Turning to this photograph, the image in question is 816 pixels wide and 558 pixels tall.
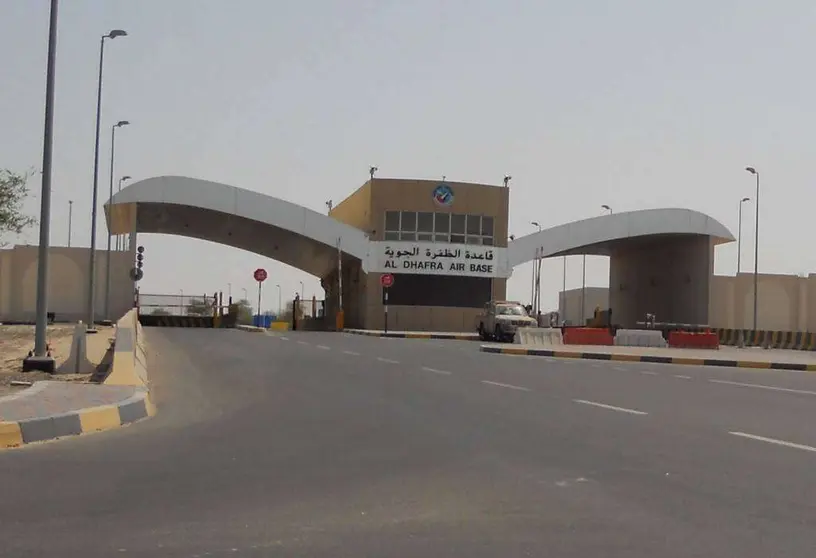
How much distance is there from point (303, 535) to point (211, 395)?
978cm

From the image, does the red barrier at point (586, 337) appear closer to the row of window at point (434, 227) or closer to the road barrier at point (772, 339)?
the road barrier at point (772, 339)

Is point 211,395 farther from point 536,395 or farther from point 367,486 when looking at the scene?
point 367,486

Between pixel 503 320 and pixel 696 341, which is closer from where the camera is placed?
pixel 696 341

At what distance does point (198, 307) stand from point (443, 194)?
21.6 m

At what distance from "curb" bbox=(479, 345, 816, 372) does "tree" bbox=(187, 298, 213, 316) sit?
3494 centimetres

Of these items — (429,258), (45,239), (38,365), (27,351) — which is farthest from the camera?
(429,258)

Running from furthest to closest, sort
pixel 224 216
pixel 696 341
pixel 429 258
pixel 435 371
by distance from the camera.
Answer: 1. pixel 224 216
2. pixel 429 258
3. pixel 696 341
4. pixel 435 371

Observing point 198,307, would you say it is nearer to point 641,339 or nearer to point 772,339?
point 641,339

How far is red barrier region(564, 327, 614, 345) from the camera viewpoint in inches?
1654

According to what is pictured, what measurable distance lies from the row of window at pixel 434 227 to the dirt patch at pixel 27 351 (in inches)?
895

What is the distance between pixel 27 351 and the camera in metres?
26.5

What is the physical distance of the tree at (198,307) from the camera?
6631 cm

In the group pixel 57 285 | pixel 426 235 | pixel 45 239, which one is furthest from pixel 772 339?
pixel 45 239

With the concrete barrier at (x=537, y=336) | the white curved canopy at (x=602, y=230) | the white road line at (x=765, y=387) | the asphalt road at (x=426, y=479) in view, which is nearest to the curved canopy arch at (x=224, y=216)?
the white curved canopy at (x=602, y=230)
